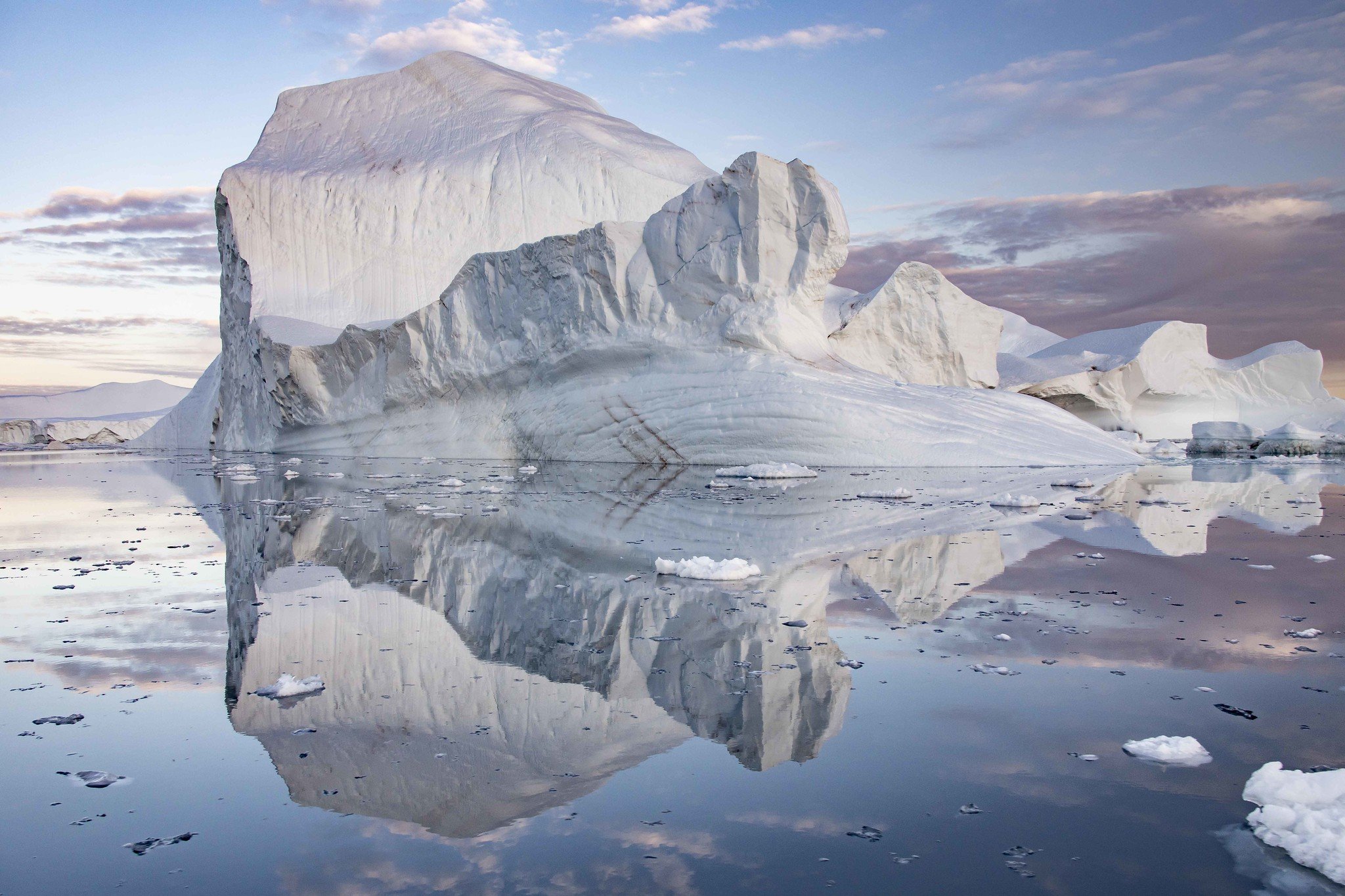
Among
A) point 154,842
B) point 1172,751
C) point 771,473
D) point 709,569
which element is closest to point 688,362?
point 771,473

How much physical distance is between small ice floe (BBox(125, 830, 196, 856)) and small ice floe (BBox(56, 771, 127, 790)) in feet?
1.09

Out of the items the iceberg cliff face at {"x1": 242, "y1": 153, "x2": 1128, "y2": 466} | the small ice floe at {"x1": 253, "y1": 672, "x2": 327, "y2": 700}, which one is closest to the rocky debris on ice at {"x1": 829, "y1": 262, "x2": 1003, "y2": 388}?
the iceberg cliff face at {"x1": 242, "y1": 153, "x2": 1128, "y2": 466}

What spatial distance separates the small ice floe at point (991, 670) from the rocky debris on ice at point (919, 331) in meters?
13.8

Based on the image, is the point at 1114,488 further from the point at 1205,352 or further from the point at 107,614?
the point at 1205,352

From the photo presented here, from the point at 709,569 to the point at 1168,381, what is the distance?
76.6 ft

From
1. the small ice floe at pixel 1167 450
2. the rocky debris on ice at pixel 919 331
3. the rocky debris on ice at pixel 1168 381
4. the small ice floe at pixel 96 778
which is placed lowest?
the small ice floe at pixel 1167 450

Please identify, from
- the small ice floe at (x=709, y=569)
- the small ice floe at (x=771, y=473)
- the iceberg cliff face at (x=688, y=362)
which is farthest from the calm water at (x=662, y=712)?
the iceberg cliff face at (x=688, y=362)

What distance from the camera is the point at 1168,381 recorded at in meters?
23.5

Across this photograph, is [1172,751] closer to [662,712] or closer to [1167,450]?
[662,712]

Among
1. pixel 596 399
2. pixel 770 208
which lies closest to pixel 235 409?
pixel 596 399

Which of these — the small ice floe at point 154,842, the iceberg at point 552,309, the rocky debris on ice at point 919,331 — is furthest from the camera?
the rocky debris on ice at point 919,331

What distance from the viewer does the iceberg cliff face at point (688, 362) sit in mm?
11125

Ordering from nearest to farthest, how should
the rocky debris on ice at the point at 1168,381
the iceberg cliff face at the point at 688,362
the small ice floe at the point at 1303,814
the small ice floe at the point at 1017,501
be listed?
the small ice floe at the point at 1303,814 < the small ice floe at the point at 1017,501 < the iceberg cliff face at the point at 688,362 < the rocky debris on ice at the point at 1168,381

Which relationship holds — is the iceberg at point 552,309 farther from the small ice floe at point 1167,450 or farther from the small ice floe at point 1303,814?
the small ice floe at point 1303,814
